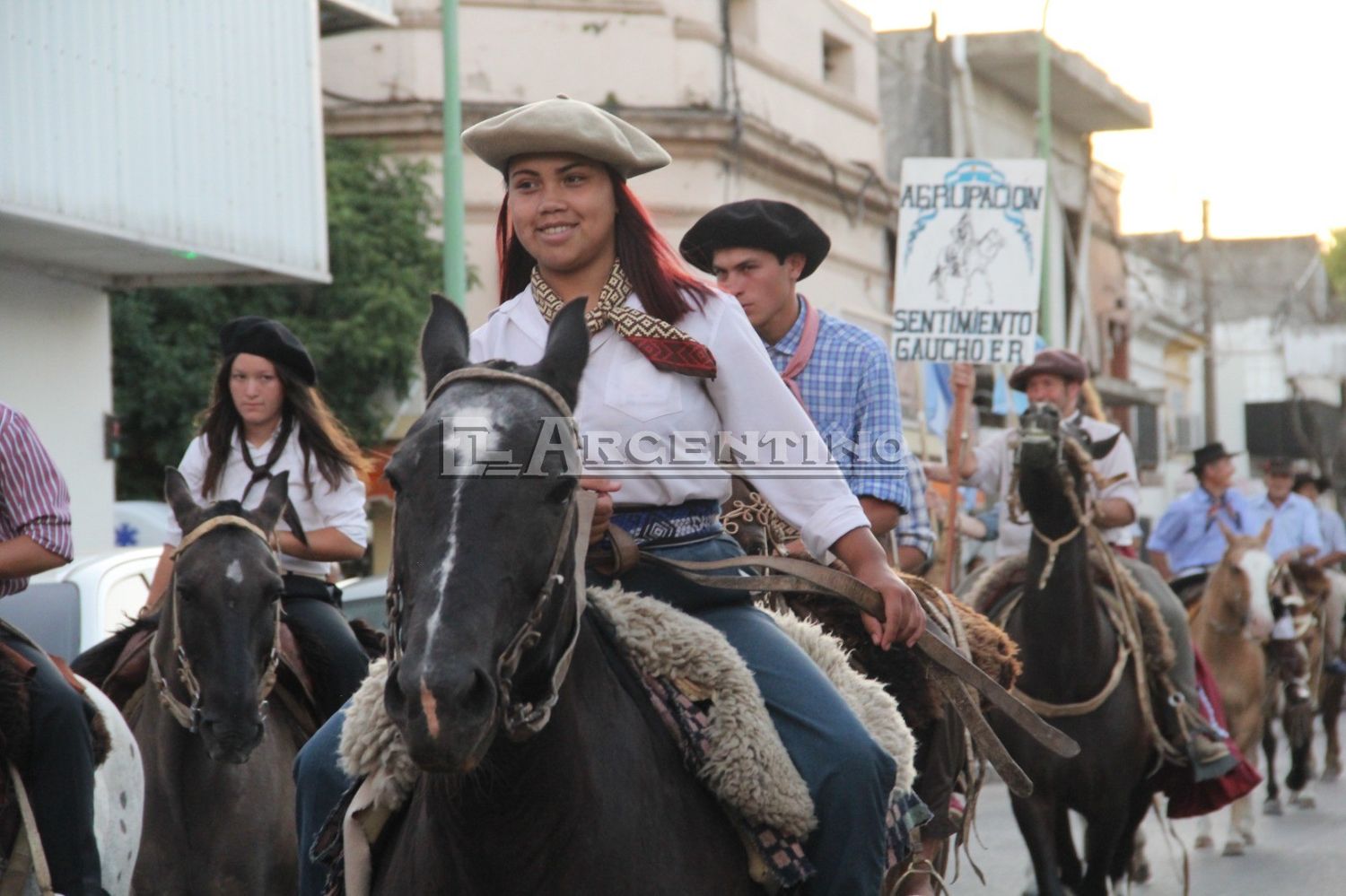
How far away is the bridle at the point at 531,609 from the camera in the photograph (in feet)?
10.7

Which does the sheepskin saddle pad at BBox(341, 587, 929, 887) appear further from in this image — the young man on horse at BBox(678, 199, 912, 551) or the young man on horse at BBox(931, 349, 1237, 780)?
the young man on horse at BBox(931, 349, 1237, 780)

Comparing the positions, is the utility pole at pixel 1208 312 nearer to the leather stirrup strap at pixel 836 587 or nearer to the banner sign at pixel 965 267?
the banner sign at pixel 965 267

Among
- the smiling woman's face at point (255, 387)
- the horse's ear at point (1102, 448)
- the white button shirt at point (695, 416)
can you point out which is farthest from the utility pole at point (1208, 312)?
the white button shirt at point (695, 416)

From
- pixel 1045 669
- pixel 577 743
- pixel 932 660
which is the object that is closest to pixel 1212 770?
pixel 1045 669

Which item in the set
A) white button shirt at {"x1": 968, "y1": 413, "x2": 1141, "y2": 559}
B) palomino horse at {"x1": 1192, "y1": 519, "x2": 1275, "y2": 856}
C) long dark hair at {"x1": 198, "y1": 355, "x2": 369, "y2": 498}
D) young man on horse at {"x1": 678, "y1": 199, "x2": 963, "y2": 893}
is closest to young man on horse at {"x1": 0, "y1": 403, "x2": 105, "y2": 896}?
long dark hair at {"x1": 198, "y1": 355, "x2": 369, "y2": 498}

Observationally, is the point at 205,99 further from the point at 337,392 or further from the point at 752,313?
the point at 752,313

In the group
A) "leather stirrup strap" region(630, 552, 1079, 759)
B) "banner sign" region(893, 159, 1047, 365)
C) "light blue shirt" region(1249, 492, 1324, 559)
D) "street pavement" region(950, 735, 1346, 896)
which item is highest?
"banner sign" region(893, 159, 1047, 365)

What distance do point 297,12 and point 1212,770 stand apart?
11125 millimetres

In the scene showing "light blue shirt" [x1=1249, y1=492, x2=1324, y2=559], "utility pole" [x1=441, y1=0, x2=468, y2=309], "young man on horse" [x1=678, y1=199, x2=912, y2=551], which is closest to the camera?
"young man on horse" [x1=678, y1=199, x2=912, y2=551]

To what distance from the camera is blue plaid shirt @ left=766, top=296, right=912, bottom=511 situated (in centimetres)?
639

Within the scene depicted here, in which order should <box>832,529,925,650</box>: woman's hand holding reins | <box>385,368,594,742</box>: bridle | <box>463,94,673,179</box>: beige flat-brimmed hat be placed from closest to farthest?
<box>385,368,594,742</box>: bridle
<box>463,94,673,179</box>: beige flat-brimmed hat
<box>832,529,925,650</box>: woman's hand holding reins

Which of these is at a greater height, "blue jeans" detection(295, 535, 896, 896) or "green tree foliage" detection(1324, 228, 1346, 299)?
"green tree foliage" detection(1324, 228, 1346, 299)

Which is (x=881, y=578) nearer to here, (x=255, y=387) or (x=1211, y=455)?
(x=255, y=387)

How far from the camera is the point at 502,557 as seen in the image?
322 cm
